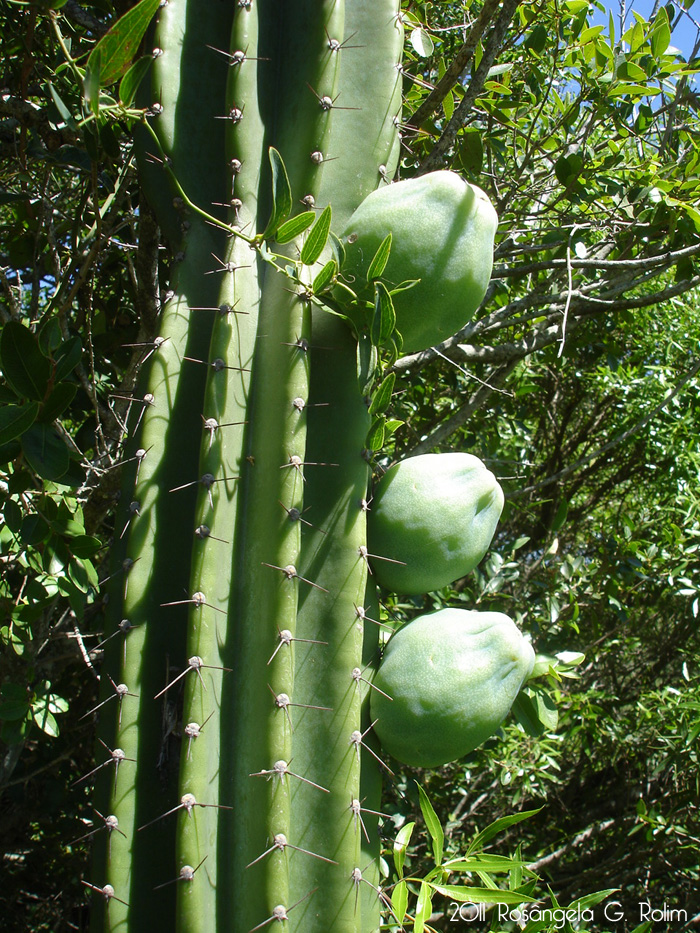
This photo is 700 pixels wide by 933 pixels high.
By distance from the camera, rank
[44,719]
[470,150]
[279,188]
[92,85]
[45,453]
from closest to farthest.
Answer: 1. [92,85]
2. [279,188]
3. [45,453]
4. [44,719]
5. [470,150]

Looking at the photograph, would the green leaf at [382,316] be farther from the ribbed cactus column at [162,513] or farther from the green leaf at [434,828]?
the green leaf at [434,828]

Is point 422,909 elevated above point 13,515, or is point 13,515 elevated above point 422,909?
point 13,515

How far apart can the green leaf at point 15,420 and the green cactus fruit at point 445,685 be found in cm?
67

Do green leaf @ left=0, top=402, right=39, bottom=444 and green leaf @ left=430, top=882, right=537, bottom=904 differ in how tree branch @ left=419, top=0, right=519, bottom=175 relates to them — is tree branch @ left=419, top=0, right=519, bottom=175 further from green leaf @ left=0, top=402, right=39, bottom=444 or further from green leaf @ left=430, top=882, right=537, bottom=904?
green leaf @ left=430, top=882, right=537, bottom=904

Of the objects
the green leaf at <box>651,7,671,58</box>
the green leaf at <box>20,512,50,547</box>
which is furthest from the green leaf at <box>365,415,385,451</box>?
the green leaf at <box>651,7,671,58</box>

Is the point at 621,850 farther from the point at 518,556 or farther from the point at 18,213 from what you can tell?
the point at 18,213

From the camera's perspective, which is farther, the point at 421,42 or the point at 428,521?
the point at 421,42

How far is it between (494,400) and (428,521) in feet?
5.13

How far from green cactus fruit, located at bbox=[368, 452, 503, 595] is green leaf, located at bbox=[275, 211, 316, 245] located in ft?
1.40

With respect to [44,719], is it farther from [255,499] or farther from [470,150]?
[470,150]

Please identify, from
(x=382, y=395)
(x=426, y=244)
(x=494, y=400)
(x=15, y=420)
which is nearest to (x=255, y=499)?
(x=382, y=395)

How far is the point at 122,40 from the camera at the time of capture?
1.06 meters

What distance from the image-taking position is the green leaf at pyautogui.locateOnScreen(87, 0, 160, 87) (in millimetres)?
1034

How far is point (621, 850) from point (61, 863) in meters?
1.87
